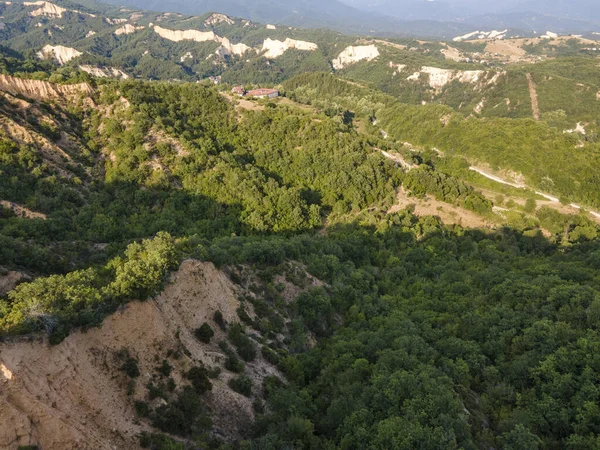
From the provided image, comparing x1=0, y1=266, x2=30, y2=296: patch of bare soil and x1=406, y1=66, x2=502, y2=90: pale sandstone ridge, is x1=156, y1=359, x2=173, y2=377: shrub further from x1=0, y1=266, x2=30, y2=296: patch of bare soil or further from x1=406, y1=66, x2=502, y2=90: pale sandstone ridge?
x1=406, y1=66, x2=502, y2=90: pale sandstone ridge

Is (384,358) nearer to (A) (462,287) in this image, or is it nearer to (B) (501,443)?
(B) (501,443)

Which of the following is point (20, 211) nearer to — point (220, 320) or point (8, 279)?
point (8, 279)

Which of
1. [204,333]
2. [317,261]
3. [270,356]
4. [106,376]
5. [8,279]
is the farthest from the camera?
[317,261]

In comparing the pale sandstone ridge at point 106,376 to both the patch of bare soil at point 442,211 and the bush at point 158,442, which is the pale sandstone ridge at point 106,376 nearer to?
the bush at point 158,442

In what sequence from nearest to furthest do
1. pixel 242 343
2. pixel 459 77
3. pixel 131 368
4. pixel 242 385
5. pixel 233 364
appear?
pixel 131 368
pixel 242 385
pixel 233 364
pixel 242 343
pixel 459 77

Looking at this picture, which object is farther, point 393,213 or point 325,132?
point 325,132

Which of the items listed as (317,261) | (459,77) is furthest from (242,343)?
(459,77)

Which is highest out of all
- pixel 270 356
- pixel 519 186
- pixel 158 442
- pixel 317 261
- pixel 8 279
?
pixel 8 279


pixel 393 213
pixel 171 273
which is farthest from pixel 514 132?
pixel 171 273
